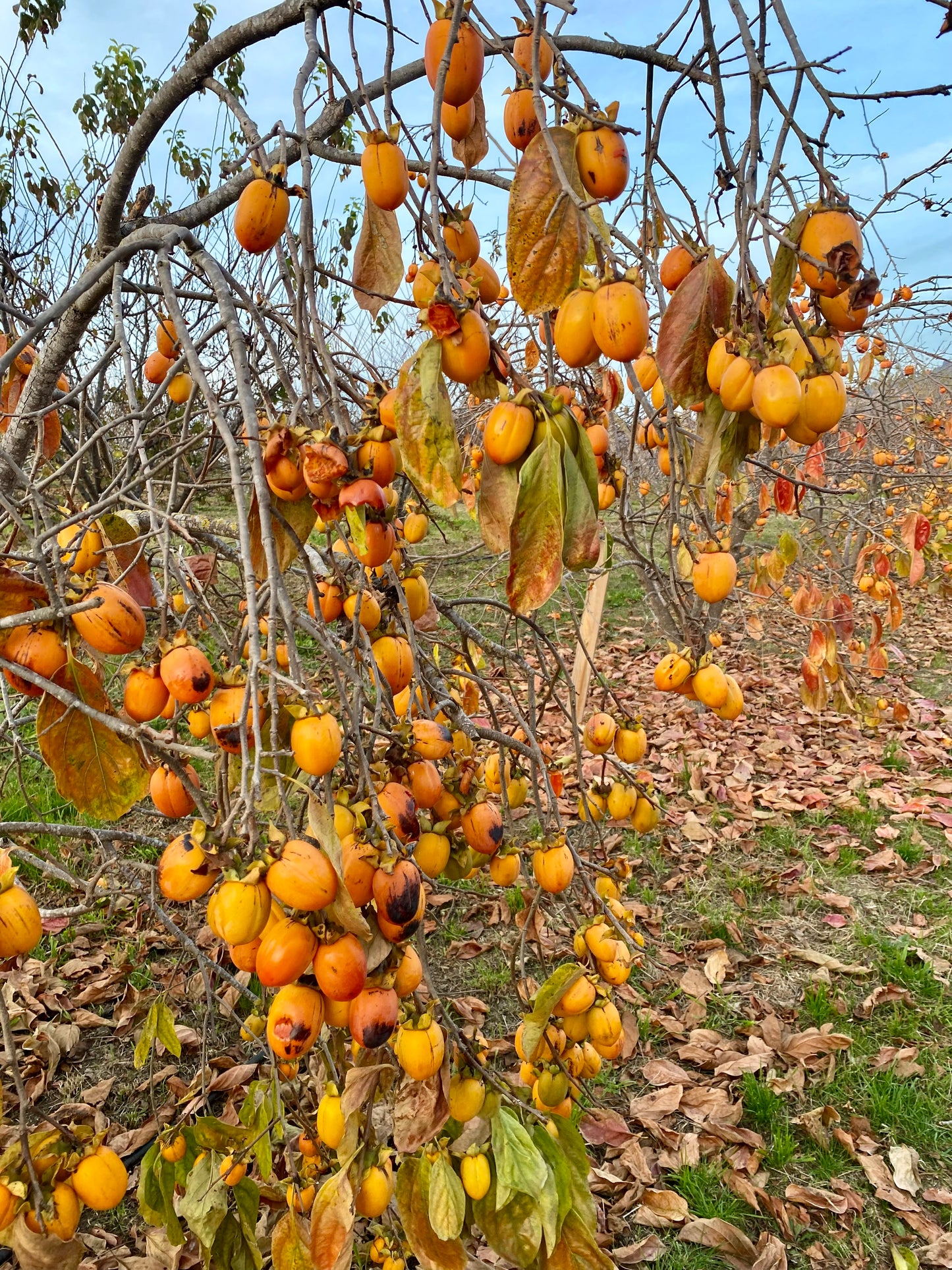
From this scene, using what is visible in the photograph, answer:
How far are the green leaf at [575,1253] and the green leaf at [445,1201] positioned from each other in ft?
0.59

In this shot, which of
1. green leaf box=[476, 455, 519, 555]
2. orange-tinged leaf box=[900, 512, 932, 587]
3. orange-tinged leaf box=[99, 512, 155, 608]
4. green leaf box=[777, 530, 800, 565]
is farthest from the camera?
orange-tinged leaf box=[900, 512, 932, 587]

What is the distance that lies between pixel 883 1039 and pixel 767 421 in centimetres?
240

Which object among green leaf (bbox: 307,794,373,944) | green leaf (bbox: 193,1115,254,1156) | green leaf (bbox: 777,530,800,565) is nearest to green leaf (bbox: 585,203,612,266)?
green leaf (bbox: 307,794,373,944)

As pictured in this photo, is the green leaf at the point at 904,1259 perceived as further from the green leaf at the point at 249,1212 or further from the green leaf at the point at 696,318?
the green leaf at the point at 696,318

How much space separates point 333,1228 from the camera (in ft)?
2.95

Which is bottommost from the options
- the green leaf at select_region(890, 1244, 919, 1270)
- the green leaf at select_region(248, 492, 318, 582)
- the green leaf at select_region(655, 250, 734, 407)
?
the green leaf at select_region(890, 1244, 919, 1270)

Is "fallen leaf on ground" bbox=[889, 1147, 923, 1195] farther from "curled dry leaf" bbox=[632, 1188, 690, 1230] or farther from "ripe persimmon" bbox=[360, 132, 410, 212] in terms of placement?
"ripe persimmon" bbox=[360, 132, 410, 212]

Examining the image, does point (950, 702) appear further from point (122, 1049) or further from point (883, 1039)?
point (122, 1049)

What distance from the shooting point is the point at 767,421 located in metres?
0.75

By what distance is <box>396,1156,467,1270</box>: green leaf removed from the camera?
3.22ft

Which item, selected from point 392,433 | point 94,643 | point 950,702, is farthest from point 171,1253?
point 950,702

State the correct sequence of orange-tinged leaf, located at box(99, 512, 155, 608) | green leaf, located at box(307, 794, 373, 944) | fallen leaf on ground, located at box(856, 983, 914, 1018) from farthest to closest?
fallen leaf on ground, located at box(856, 983, 914, 1018), orange-tinged leaf, located at box(99, 512, 155, 608), green leaf, located at box(307, 794, 373, 944)

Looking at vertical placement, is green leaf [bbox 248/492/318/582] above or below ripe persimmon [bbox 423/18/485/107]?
below

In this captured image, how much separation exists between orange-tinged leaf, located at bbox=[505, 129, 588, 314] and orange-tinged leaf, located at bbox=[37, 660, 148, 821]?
2.54 ft
